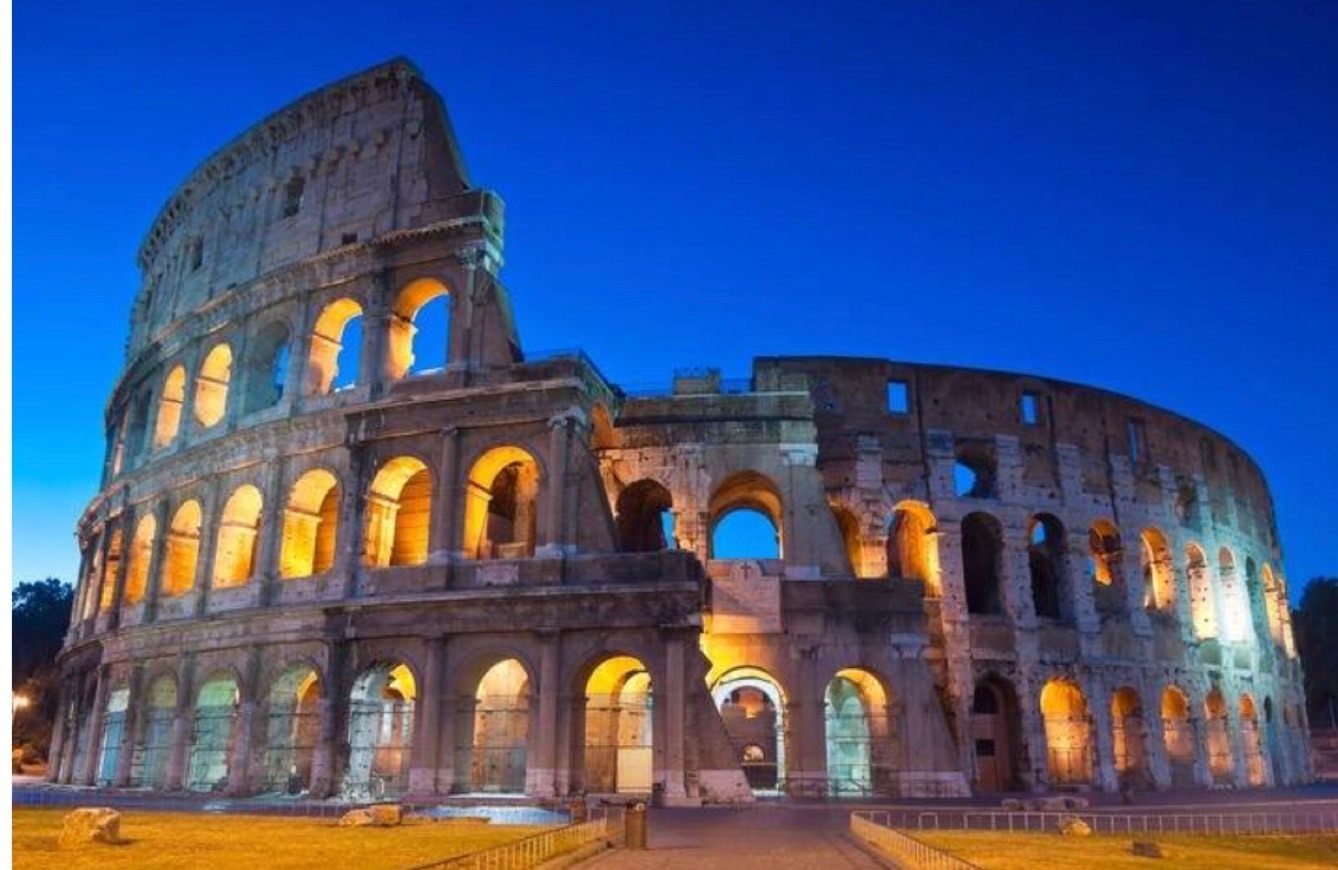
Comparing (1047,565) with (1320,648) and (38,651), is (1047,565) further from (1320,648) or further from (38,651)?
(38,651)

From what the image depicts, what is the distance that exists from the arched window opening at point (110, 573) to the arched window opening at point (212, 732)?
529cm

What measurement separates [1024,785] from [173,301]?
27935 mm

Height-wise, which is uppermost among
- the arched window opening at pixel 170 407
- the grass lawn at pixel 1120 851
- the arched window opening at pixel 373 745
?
the arched window opening at pixel 170 407

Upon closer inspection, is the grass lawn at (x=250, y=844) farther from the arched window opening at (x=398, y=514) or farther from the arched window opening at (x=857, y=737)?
the arched window opening at (x=857, y=737)

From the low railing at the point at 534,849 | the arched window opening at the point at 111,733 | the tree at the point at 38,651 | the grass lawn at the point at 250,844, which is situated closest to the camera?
the low railing at the point at 534,849

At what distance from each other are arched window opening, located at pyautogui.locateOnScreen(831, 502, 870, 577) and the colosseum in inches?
4.4

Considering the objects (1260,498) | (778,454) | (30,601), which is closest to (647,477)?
(778,454)

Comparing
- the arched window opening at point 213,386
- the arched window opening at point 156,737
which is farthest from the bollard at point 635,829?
the arched window opening at point 213,386

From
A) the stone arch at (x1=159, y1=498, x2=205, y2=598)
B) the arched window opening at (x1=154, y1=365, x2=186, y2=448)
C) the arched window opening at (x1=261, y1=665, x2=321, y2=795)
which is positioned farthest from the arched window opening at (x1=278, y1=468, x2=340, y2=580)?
the arched window opening at (x1=154, y1=365, x2=186, y2=448)

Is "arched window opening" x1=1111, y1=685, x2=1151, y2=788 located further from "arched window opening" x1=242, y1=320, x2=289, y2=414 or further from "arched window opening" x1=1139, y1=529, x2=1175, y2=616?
"arched window opening" x1=242, y1=320, x2=289, y2=414

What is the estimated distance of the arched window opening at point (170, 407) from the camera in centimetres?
2891

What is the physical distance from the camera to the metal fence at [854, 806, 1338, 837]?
15.1 metres

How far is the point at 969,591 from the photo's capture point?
97.6 feet

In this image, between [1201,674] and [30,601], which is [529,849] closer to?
[1201,674]
